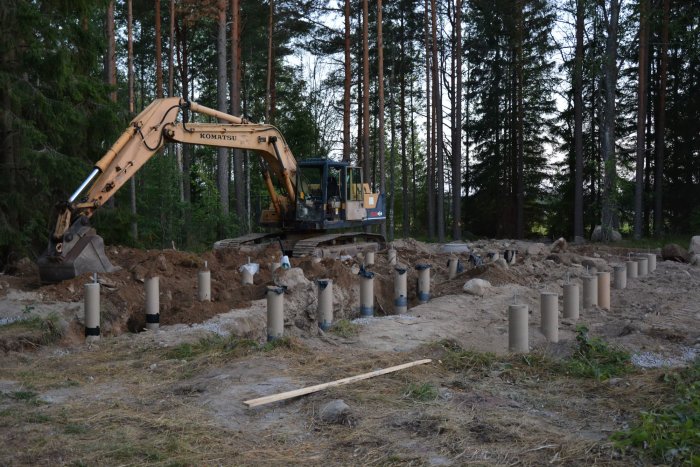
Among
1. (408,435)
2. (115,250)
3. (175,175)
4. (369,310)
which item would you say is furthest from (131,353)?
(175,175)

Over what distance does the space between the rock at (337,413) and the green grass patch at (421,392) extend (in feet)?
2.06

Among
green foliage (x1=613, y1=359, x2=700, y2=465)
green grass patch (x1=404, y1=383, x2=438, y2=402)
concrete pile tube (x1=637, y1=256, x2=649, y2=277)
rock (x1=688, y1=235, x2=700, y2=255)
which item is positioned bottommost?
green grass patch (x1=404, y1=383, x2=438, y2=402)

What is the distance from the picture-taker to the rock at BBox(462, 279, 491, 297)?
37.1 feet

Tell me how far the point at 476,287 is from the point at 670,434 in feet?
24.0

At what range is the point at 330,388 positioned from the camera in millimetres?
5371

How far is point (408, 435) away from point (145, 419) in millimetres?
1900

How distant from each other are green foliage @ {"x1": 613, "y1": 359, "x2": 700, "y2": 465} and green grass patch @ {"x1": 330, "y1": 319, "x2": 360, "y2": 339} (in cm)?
415

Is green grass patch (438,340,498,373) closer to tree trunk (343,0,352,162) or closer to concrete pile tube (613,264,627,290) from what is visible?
concrete pile tube (613,264,627,290)

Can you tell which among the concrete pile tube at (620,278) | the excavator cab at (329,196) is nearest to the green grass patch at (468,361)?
the concrete pile tube at (620,278)

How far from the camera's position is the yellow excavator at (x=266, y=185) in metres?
10.2

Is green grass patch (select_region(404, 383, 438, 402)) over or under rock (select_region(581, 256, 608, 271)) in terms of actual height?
under

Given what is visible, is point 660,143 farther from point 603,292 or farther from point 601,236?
point 603,292

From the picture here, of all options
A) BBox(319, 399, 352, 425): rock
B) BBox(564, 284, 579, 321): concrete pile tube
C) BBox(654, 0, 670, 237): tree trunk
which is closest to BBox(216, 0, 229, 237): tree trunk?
BBox(564, 284, 579, 321): concrete pile tube

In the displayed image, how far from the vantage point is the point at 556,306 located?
8078 mm
